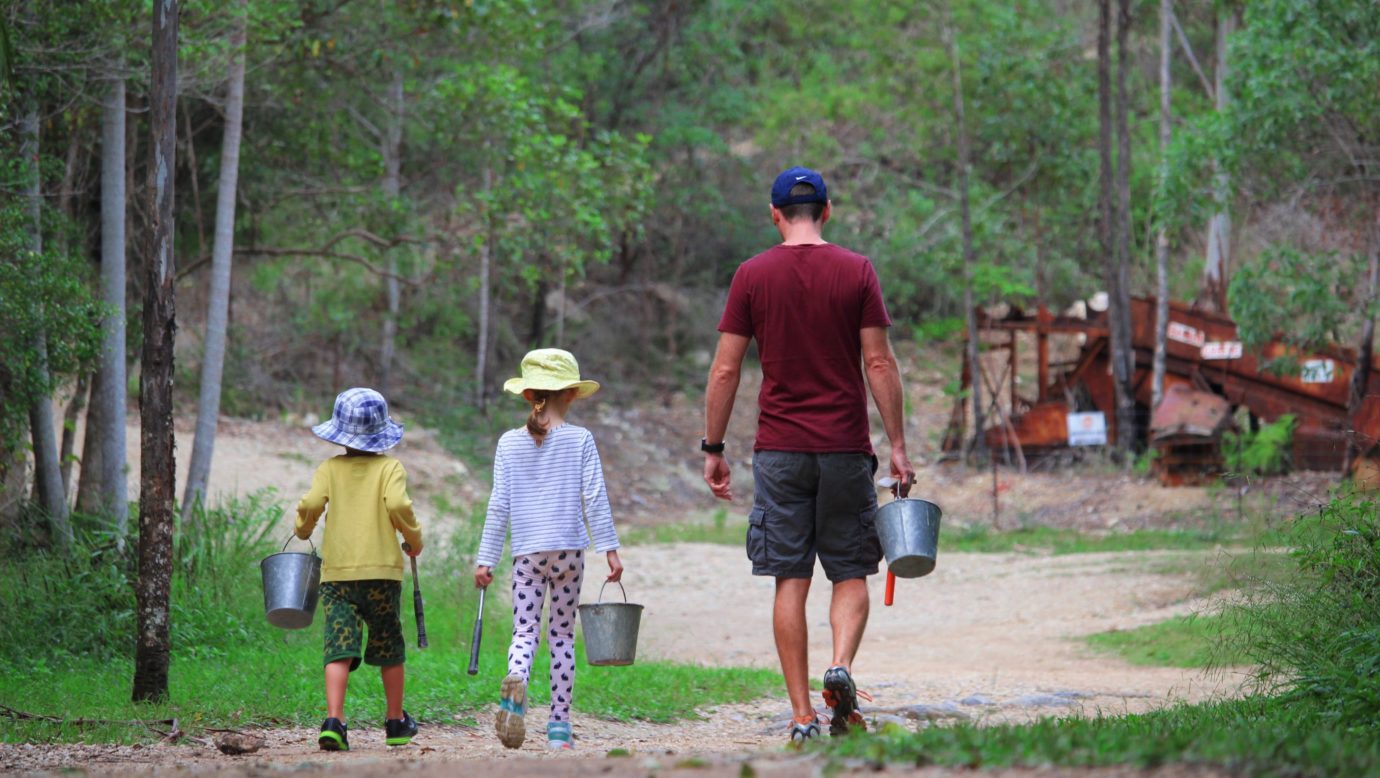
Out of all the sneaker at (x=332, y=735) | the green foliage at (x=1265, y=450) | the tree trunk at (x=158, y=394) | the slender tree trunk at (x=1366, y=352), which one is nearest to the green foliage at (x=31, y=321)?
the tree trunk at (x=158, y=394)

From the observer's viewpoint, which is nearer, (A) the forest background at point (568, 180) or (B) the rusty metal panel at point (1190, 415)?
(A) the forest background at point (568, 180)

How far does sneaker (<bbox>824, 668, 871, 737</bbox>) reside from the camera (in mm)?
5785

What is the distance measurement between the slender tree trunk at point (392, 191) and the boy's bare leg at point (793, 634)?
1234 centimetres

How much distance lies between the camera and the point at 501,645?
41.0ft

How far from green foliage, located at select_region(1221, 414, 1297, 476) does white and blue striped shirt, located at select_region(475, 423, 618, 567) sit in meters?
16.8

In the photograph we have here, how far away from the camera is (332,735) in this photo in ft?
21.5

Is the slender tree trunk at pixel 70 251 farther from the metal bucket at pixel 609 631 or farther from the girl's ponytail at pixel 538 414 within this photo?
the metal bucket at pixel 609 631

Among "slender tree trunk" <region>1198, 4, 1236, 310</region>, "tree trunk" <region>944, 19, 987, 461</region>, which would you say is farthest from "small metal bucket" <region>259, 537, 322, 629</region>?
"slender tree trunk" <region>1198, 4, 1236, 310</region>

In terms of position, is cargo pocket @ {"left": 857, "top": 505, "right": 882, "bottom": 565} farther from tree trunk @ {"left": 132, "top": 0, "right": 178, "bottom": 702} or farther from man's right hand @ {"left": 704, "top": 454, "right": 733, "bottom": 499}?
tree trunk @ {"left": 132, "top": 0, "right": 178, "bottom": 702}

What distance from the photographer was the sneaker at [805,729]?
19.2ft

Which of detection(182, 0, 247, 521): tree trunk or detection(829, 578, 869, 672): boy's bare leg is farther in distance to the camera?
detection(182, 0, 247, 521): tree trunk

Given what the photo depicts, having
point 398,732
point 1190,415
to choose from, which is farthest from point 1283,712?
point 1190,415

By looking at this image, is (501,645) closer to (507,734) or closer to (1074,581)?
(507,734)

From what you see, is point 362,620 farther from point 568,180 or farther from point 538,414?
point 568,180
